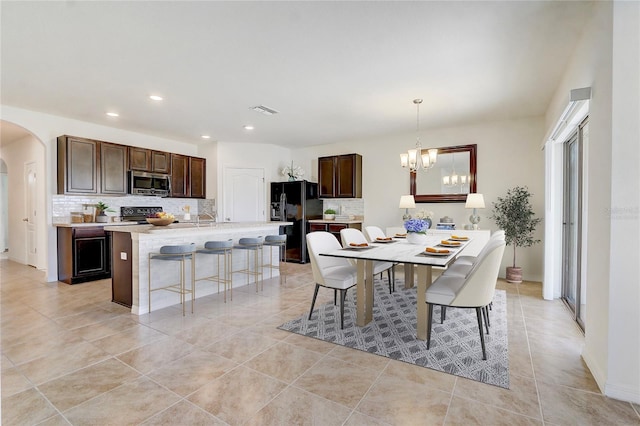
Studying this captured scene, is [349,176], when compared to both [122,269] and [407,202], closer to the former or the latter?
[407,202]

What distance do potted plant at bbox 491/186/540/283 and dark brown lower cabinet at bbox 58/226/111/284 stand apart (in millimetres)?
6402

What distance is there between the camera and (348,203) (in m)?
6.85

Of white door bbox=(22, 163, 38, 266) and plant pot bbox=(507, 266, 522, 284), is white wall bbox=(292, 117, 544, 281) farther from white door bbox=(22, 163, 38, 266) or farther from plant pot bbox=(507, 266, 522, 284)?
white door bbox=(22, 163, 38, 266)

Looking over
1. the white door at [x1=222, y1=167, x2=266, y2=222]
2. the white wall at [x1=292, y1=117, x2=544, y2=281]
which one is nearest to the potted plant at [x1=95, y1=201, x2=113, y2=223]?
the white door at [x1=222, y1=167, x2=266, y2=222]

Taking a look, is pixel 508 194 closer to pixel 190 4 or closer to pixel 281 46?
pixel 281 46

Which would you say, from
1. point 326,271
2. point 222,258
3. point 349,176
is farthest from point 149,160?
point 326,271

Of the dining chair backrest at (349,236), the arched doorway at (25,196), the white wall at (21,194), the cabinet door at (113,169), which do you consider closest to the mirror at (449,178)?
the dining chair backrest at (349,236)

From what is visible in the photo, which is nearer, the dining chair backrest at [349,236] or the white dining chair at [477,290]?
the white dining chair at [477,290]

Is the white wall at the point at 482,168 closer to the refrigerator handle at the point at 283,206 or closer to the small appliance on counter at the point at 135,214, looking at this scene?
the refrigerator handle at the point at 283,206

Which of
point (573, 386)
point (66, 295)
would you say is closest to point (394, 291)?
point (573, 386)

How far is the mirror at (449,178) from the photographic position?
5.42 meters

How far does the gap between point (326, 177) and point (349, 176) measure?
23.1 inches

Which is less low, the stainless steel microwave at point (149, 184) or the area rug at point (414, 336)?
the stainless steel microwave at point (149, 184)

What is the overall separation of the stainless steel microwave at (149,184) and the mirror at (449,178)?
16.3 ft
